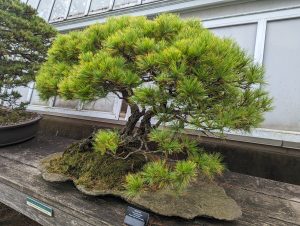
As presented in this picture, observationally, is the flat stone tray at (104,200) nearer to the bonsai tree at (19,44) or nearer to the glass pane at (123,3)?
the bonsai tree at (19,44)

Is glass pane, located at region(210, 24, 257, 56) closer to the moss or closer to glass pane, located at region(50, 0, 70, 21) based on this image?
the moss

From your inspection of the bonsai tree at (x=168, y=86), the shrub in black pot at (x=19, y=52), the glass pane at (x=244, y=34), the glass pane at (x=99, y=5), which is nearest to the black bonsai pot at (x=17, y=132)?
the shrub in black pot at (x=19, y=52)

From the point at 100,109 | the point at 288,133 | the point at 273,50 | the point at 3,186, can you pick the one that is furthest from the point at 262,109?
the point at 100,109

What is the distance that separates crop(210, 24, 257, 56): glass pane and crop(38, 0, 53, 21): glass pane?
5.32 ft

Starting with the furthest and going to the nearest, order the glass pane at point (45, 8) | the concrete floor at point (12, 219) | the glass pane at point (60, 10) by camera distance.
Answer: the glass pane at point (45, 8) < the glass pane at point (60, 10) < the concrete floor at point (12, 219)

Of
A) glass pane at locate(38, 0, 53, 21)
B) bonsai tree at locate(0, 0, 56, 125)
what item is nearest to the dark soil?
bonsai tree at locate(0, 0, 56, 125)

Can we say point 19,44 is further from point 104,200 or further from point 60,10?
point 104,200

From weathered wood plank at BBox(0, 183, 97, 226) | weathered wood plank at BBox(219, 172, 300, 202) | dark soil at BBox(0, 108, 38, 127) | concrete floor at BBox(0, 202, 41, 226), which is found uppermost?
dark soil at BBox(0, 108, 38, 127)

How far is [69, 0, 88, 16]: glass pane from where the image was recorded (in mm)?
2005

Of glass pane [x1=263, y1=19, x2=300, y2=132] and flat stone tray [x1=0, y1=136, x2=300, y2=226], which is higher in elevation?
glass pane [x1=263, y1=19, x2=300, y2=132]

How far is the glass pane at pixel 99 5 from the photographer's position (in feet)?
6.07

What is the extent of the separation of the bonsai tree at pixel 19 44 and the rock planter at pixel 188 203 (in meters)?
0.98

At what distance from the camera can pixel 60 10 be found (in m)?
2.18

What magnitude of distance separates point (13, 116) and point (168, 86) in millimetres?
1151
